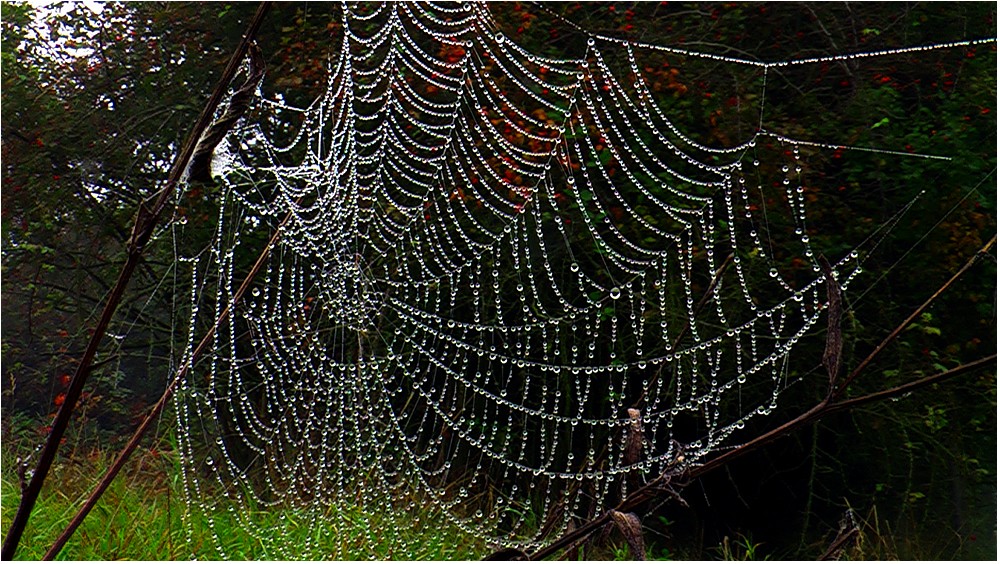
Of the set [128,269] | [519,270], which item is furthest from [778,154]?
[128,269]

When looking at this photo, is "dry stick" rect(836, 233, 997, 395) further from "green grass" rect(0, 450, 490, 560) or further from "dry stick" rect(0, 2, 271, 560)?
"green grass" rect(0, 450, 490, 560)

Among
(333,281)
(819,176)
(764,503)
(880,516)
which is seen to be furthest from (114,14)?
(880,516)

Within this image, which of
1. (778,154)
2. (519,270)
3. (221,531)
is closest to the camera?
(221,531)

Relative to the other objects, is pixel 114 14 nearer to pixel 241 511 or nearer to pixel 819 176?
pixel 241 511

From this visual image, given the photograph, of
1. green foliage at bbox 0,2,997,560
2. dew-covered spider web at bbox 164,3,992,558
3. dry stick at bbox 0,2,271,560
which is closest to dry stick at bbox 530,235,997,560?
dry stick at bbox 0,2,271,560

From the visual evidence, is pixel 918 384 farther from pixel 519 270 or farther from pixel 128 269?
pixel 519 270
